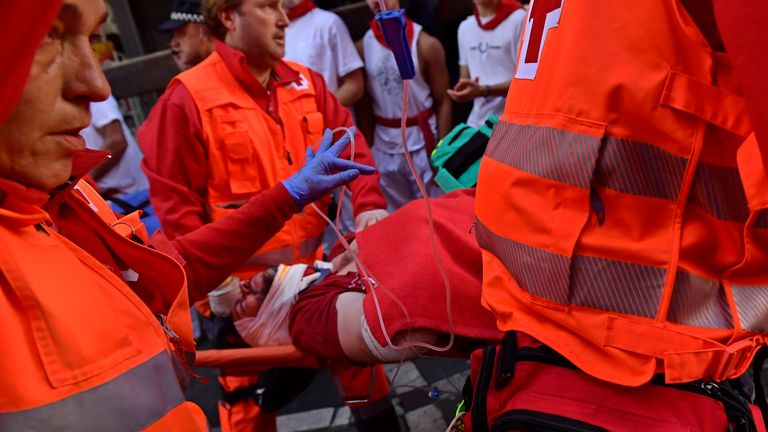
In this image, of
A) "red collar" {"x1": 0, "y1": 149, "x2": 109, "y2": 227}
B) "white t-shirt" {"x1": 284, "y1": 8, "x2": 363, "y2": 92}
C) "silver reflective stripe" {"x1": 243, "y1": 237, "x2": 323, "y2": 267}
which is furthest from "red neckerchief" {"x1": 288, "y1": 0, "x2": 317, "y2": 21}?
"red collar" {"x1": 0, "y1": 149, "x2": 109, "y2": 227}

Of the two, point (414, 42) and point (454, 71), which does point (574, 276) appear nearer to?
point (414, 42)

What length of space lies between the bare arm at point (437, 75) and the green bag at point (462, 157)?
7.49 feet

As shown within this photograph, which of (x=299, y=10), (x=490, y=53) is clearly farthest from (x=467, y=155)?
(x=299, y=10)

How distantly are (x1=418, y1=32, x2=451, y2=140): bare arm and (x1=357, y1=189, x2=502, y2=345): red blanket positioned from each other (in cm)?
269

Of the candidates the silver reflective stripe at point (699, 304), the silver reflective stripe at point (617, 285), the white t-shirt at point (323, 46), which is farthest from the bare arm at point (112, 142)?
the silver reflective stripe at point (699, 304)

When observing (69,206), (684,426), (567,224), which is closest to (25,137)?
(69,206)

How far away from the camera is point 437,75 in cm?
441

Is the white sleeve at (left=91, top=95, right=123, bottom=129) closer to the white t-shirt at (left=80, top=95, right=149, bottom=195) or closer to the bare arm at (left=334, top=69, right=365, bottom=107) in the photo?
the white t-shirt at (left=80, top=95, right=149, bottom=195)

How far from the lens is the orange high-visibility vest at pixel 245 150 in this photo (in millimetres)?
2406

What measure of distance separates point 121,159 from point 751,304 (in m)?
4.02

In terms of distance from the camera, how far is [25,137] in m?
0.87

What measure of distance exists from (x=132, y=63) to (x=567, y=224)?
4.32 metres

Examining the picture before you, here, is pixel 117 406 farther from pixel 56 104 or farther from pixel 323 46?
pixel 323 46

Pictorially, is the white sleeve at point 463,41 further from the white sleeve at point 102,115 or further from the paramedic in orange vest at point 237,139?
the white sleeve at point 102,115
